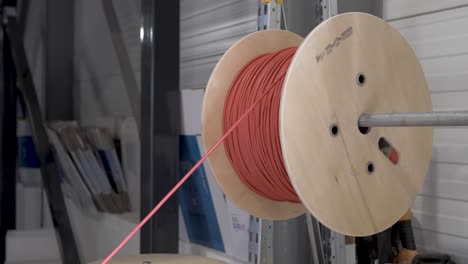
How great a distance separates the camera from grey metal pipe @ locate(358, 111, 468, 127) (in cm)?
102

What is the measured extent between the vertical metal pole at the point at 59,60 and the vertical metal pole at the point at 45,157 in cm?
42

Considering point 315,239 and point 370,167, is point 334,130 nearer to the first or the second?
point 370,167

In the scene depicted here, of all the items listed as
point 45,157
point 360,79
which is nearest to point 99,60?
point 45,157

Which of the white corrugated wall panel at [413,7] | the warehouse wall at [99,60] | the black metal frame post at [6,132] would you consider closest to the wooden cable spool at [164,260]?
the white corrugated wall panel at [413,7]

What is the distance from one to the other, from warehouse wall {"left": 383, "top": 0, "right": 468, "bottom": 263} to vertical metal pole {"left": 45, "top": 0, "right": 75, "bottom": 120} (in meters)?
2.84

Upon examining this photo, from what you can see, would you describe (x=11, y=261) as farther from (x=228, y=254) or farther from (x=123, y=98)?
(x=228, y=254)

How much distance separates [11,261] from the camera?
139 inches

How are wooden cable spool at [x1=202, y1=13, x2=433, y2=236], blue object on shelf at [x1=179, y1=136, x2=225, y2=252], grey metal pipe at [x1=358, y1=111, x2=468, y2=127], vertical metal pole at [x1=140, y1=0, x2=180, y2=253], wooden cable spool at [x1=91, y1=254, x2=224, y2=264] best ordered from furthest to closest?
vertical metal pole at [x1=140, y1=0, x2=180, y2=253] < blue object on shelf at [x1=179, y1=136, x2=225, y2=252] < wooden cable spool at [x1=91, y1=254, x2=224, y2=264] < wooden cable spool at [x1=202, y1=13, x2=433, y2=236] < grey metal pipe at [x1=358, y1=111, x2=468, y2=127]

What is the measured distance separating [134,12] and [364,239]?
6.64 feet

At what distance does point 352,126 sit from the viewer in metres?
1.24

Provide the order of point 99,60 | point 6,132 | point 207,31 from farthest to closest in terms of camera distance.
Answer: point 99,60 → point 6,132 → point 207,31

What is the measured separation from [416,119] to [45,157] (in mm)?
2879

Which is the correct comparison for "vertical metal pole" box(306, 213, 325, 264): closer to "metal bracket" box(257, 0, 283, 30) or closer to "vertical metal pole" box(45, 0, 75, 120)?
"metal bracket" box(257, 0, 283, 30)

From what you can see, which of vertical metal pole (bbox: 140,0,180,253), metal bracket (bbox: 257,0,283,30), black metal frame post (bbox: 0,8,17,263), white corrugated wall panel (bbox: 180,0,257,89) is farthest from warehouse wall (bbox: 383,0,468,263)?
black metal frame post (bbox: 0,8,17,263)
